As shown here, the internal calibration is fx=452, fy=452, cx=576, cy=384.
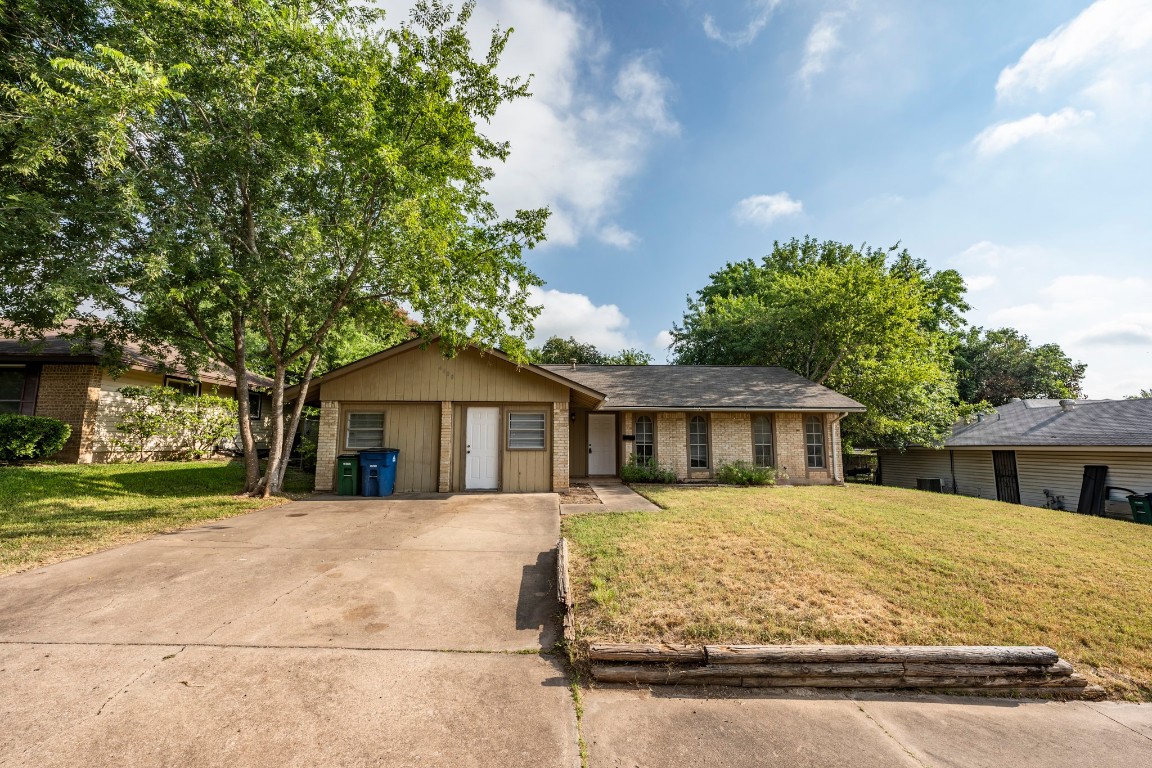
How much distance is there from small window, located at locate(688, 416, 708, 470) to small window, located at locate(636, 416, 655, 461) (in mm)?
1249

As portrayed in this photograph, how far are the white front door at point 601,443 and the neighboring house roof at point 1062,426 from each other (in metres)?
14.6

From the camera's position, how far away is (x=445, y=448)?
1152 cm

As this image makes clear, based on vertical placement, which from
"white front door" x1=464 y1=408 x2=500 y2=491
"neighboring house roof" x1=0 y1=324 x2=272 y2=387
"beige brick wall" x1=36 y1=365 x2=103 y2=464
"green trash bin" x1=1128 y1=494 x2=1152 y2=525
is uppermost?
"neighboring house roof" x1=0 y1=324 x2=272 y2=387

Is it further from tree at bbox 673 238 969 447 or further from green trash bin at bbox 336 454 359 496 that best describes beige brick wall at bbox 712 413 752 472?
green trash bin at bbox 336 454 359 496

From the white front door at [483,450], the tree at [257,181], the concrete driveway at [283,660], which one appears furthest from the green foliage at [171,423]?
the concrete driveway at [283,660]

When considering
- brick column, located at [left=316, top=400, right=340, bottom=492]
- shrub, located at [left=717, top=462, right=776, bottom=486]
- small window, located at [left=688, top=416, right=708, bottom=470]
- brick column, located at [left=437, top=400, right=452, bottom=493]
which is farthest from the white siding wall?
brick column, located at [left=316, top=400, right=340, bottom=492]

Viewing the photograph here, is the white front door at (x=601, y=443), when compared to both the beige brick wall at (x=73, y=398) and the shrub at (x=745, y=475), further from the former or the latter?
the beige brick wall at (x=73, y=398)

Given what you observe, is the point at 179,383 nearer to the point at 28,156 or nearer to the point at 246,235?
the point at 246,235

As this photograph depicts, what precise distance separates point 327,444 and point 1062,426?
24.4 m

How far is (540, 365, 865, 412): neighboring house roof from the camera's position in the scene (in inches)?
560

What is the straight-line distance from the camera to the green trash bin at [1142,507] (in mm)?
12031

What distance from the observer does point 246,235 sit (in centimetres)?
899

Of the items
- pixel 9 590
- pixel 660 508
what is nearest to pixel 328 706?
pixel 9 590

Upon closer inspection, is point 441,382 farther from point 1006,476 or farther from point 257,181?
point 1006,476
